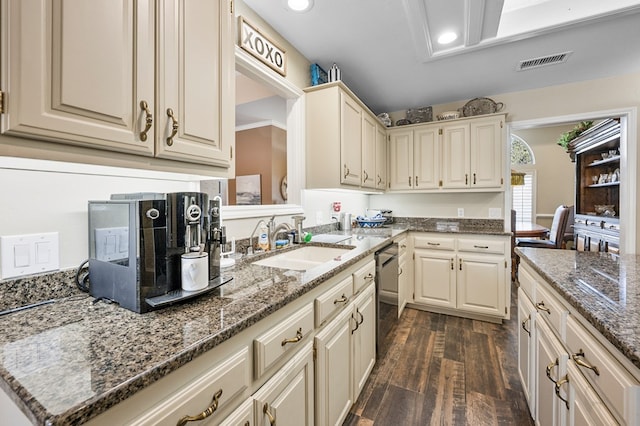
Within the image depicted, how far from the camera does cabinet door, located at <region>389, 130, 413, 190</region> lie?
133 inches

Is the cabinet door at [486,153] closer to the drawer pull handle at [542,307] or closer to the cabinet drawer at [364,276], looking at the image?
the cabinet drawer at [364,276]

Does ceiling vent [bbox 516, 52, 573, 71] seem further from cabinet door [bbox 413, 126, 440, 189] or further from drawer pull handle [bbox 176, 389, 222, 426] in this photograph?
drawer pull handle [bbox 176, 389, 222, 426]

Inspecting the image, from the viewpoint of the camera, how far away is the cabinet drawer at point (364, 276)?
159cm

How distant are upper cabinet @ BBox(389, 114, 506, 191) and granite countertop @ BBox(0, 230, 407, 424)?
108 inches

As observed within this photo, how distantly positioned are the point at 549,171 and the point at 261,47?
7.21 metres

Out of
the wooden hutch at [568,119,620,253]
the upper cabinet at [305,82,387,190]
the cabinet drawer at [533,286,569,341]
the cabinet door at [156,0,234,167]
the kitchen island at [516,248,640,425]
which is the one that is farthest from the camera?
the wooden hutch at [568,119,620,253]

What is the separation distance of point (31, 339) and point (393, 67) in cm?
283

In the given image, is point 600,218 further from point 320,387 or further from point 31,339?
point 31,339

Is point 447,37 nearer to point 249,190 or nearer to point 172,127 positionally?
point 172,127

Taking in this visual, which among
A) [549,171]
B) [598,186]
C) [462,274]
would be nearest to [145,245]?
[462,274]

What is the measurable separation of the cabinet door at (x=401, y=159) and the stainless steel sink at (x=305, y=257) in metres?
1.88

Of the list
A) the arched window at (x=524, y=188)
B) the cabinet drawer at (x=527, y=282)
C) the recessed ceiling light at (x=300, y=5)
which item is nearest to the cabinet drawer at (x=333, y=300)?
the cabinet drawer at (x=527, y=282)

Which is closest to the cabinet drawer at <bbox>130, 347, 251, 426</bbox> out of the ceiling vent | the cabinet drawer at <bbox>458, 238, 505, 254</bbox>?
the cabinet drawer at <bbox>458, 238, 505, 254</bbox>

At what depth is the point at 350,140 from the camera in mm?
2420
